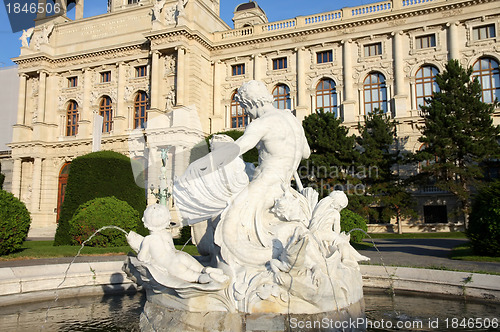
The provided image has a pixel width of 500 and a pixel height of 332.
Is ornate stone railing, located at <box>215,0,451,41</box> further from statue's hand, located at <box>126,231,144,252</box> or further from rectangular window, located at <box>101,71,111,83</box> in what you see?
statue's hand, located at <box>126,231,144,252</box>

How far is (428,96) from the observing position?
1081 inches

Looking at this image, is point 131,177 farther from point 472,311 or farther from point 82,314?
point 472,311

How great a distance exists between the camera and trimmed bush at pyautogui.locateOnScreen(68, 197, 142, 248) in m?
13.4

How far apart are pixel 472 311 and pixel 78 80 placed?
3726 centimetres

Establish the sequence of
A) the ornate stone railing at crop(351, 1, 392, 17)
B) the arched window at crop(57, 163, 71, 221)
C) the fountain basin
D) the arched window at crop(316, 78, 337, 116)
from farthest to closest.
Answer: the arched window at crop(57, 163, 71, 221) → the arched window at crop(316, 78, 337, 116) → the ornate stone railing at crop(351, 1, 392, 17) → the fountain basin

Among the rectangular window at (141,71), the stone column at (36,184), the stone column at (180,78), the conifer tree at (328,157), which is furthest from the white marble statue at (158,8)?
the conifer tree at (328,157)

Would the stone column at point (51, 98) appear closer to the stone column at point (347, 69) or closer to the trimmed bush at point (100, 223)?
the stone column at point (347, 69)

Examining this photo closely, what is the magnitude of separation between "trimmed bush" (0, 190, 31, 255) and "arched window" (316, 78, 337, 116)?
75.8ft

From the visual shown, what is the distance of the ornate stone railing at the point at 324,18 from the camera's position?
2834 centimetres

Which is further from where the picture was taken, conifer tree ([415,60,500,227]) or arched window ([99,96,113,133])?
arched window ([99,96,113,133])

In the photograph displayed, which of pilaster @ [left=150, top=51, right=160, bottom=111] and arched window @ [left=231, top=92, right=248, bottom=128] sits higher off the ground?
pilaster @ [left=150, top=51, right=160, bottom=111]

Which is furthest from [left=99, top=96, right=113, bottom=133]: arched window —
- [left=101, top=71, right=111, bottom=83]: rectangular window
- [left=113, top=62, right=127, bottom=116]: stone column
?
[left=101, top=71, right=111, bottom=83]: rectangular window

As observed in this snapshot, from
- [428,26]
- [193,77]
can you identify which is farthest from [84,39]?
[428,26]

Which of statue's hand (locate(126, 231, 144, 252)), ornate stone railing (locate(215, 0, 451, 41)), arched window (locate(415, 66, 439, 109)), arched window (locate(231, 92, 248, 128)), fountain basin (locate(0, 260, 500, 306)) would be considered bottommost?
fountain basin (locate(0, 260, 500, 306))
